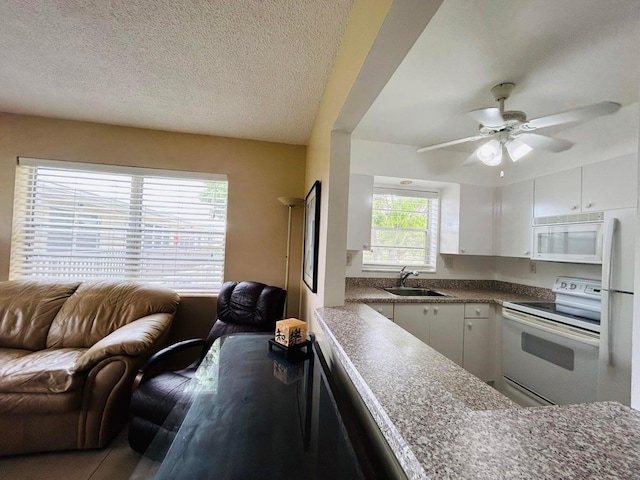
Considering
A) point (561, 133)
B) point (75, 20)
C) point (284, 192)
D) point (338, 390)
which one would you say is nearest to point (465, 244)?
point (561, 133)

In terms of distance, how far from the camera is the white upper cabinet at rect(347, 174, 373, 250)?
2701 mm

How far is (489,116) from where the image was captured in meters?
1.67

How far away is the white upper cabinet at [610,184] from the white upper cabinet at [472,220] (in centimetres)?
86

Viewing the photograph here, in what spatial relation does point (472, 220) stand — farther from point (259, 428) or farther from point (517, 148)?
point (259, 428)

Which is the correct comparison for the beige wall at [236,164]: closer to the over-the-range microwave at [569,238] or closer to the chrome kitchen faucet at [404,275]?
the chrome kitchen faucet at [404,275]

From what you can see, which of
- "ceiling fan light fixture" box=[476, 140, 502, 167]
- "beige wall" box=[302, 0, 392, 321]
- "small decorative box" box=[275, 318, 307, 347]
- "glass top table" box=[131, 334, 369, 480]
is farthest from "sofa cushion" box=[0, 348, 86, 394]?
"ceiling fan light fixture" box=[476, 140, 502, 167]

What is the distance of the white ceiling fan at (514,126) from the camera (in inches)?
61.6

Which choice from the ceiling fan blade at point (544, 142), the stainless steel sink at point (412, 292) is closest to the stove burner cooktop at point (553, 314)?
the stainless steel sink at point (412, 292)

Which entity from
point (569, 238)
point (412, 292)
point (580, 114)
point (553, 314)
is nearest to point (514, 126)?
point (580, 114)

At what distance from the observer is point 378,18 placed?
0.90m

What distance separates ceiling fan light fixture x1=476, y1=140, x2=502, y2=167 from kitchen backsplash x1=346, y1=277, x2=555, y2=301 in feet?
5.16

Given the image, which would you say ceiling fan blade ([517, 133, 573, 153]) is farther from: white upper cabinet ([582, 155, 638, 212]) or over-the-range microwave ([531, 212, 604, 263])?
over-the-range microwave ([531, 212, 604, 263])

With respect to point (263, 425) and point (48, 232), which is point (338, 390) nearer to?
point (263, 425)

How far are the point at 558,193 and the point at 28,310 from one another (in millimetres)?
4695
